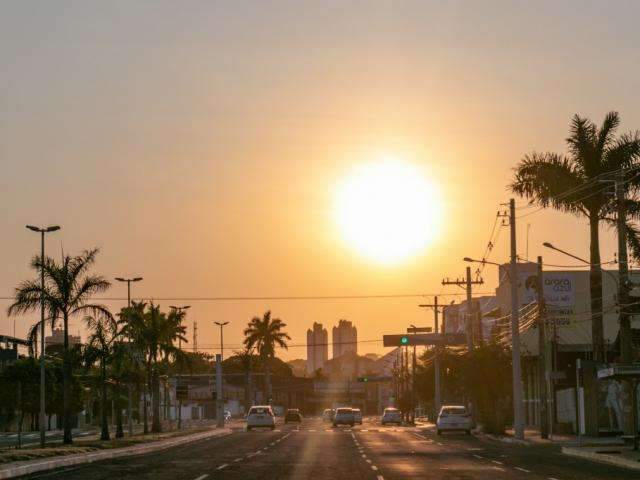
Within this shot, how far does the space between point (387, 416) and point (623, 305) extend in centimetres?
6638

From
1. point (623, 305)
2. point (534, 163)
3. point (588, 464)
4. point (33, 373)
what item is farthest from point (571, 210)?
point (33, 373)

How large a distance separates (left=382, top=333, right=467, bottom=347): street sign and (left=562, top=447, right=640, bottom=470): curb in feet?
160

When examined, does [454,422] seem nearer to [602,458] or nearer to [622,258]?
[622,258]

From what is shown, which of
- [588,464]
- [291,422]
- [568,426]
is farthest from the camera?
[291,422]

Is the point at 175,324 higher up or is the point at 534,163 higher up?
the point at 534,163

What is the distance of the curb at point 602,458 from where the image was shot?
35228 mm

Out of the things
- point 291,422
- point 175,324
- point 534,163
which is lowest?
point 291,422

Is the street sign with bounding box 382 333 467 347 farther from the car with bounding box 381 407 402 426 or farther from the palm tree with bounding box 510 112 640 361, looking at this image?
the palm tree with bounding box 510 112 640 361

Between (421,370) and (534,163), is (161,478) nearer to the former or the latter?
(534,163)

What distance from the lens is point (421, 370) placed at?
127875 millimetres

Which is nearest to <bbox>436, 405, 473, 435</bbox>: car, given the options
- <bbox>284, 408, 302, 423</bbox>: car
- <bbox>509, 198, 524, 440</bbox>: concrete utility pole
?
<bbox>509, 198, 524, 440</bbox>: concrete utility pole

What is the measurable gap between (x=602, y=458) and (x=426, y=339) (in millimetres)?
68214

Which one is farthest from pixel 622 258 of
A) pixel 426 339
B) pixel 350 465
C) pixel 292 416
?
pixel 292 416

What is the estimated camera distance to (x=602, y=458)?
39.2 m
